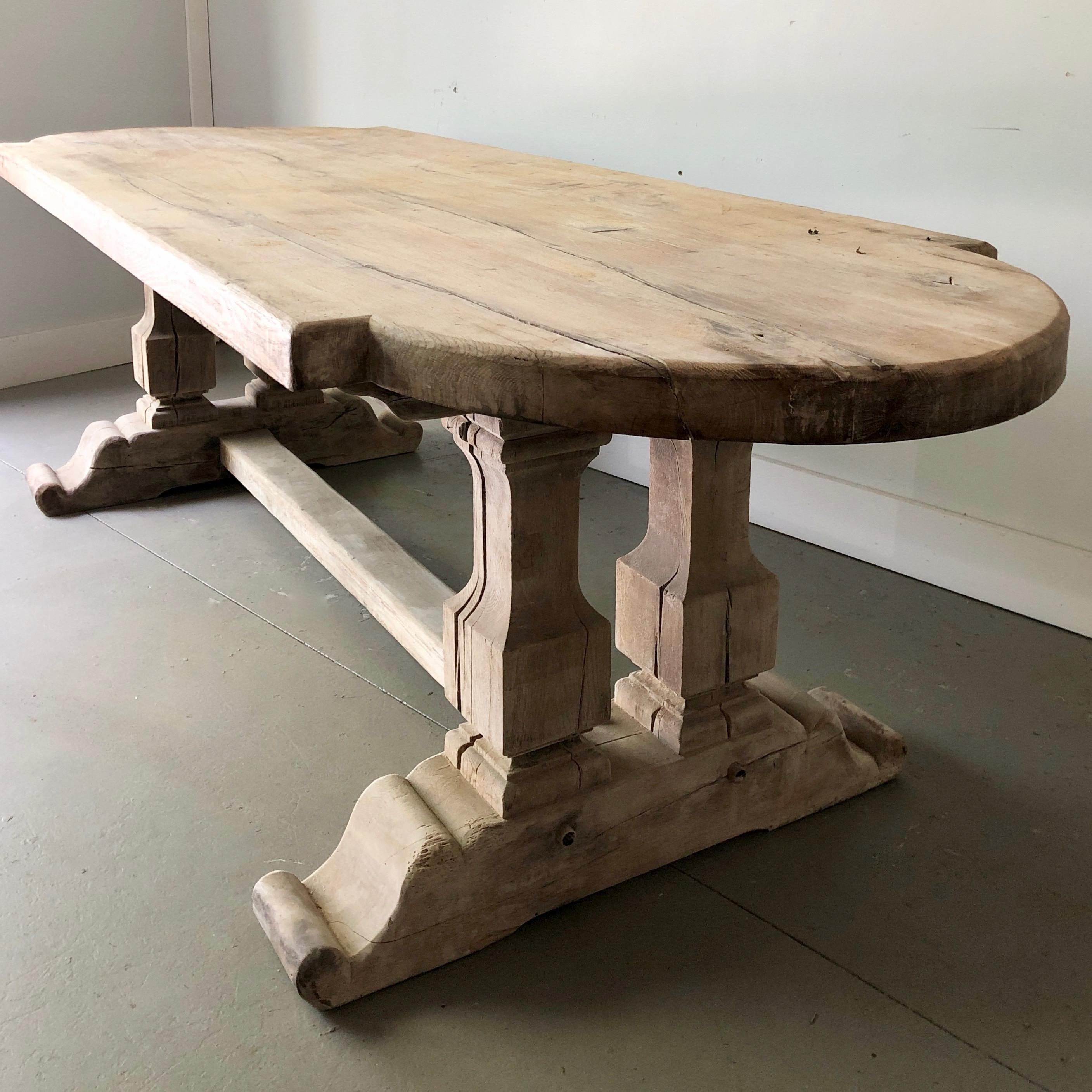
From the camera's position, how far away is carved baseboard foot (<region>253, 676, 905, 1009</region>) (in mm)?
1210

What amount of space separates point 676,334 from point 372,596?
40.7 inches

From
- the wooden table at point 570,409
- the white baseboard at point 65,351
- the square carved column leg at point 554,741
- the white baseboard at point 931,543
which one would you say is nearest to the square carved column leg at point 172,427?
the wooden table at point 570,409

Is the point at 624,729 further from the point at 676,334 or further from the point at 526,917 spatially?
the point at 676,334

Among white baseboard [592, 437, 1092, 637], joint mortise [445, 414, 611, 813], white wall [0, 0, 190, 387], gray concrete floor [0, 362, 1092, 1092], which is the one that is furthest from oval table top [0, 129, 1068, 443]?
white wall [0, 0, 190, 387]

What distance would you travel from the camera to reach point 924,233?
138 cm

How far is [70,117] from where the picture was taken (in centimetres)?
335

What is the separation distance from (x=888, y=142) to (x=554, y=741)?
137 cm

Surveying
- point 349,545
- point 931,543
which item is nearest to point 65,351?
point 349,545

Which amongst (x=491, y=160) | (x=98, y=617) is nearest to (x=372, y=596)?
(x=98, y=617)

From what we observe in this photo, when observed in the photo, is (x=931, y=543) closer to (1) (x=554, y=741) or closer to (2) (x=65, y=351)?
(1) (x=554, y=741)

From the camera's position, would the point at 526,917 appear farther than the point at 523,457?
Yes

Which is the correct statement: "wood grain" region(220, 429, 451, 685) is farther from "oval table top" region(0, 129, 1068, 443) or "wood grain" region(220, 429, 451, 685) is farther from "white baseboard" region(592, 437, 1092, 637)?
"white baseboard" region(592, 437, 1092, 637)

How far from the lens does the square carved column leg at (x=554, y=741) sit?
1.20 metres

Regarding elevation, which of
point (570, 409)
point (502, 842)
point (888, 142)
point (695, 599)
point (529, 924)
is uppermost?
point (888, 142)
